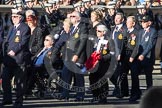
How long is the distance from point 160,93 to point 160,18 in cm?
1588

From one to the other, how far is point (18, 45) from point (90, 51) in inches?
63.4

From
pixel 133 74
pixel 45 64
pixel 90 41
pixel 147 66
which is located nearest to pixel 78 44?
pixel 90 41

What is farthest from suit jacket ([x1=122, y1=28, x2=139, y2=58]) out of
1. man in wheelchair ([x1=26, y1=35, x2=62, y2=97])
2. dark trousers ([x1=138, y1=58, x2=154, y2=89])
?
man in wheelchair ([x1=26, y1=35, x2=62, y2=97])

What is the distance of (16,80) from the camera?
9.96 meters

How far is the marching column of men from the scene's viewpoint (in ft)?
32.0

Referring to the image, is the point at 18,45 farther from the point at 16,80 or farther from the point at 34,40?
the point at 34,40

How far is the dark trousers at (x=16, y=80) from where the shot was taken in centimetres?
978

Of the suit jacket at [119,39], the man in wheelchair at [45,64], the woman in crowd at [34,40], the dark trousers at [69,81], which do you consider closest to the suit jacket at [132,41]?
the suit jacket at [119,39]

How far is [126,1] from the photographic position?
727 inches

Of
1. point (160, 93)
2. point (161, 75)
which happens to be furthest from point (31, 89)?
point (160, 93)

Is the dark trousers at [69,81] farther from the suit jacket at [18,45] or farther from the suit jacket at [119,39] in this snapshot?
the suit jacket at [18,45]

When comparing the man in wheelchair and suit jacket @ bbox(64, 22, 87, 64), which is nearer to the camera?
suit jacket @ bbox(64, 22, 87, 64)

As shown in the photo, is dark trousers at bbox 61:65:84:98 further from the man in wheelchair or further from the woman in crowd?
the woman in crowd

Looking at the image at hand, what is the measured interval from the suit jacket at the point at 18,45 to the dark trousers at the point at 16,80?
160 millimetres
